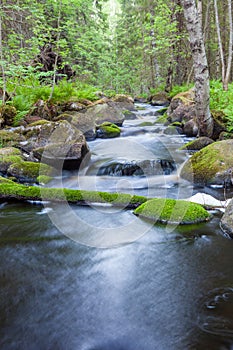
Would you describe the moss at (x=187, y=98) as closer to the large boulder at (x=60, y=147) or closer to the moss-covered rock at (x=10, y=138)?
the large boulder at (x=60, y=147)

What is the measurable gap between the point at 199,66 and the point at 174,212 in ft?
17.2

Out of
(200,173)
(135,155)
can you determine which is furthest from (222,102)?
(200,173)

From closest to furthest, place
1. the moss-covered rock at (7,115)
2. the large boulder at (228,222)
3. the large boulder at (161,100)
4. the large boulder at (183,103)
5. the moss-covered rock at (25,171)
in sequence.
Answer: the large boulder at (228,222) < the moss-covered rock at (25,171) < the moss-covered rock at (7,115) < the large boulder at (183,103) < the large boulder at (161,100)

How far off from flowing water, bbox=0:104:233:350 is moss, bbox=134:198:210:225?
0.44 feet

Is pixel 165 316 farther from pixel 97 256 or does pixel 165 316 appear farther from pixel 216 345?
pixel 97 256

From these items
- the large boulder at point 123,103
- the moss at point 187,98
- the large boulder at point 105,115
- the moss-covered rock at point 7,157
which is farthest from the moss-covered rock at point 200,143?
the large boulder at point 123,103

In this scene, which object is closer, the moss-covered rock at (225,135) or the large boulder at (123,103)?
the moss-covered rock at (225,135)

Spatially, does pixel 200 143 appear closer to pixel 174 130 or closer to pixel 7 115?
pixel 174 130

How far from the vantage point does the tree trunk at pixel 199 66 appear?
7.36 meters

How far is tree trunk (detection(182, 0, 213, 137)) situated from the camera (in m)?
7.36

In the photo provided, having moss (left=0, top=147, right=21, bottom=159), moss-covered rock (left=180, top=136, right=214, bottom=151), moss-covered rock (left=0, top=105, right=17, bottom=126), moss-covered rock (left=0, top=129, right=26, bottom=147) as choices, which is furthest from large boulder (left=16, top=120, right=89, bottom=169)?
moss-covered rock (left=180, top=136, right=214, bottom=151)

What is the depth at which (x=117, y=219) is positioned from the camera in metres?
4.54

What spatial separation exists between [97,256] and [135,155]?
5.28 meters

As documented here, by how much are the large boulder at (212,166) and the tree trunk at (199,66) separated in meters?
2.15
